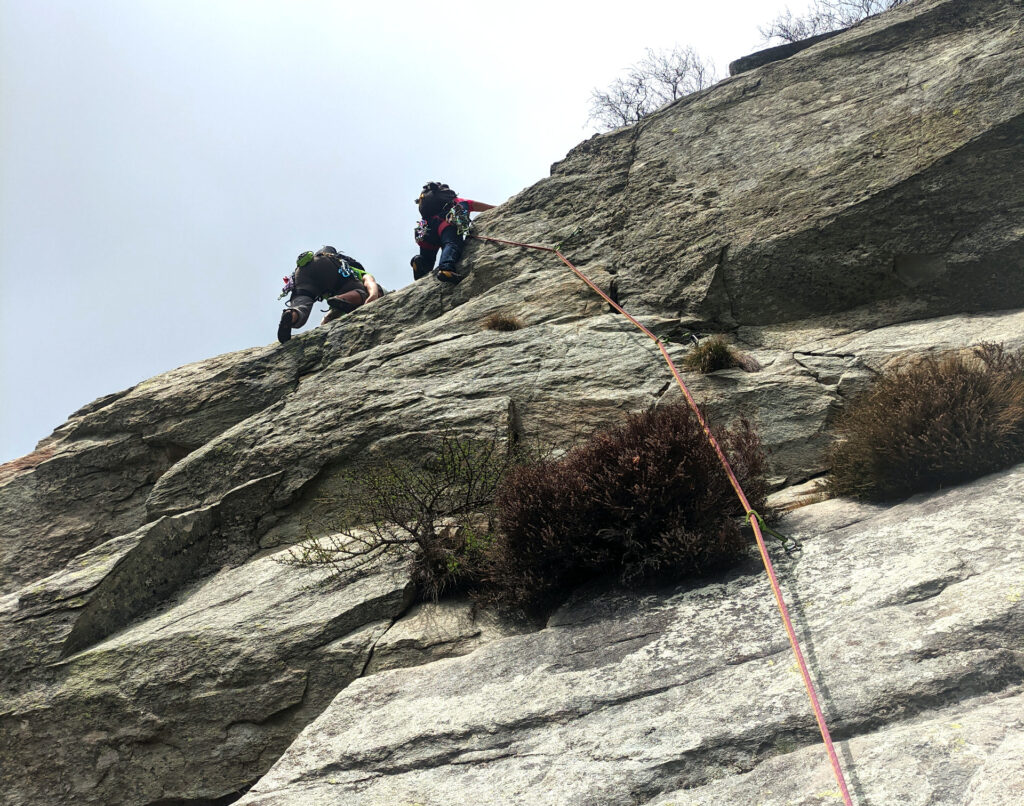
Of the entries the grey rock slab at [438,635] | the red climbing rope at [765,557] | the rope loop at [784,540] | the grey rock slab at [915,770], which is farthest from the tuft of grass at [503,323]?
the grey rock slab at [915,770]

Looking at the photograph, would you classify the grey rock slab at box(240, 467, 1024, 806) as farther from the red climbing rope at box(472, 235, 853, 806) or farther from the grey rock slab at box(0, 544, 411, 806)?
the grey rock slab at box(0, 544, 411, 806)

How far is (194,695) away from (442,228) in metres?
8.60

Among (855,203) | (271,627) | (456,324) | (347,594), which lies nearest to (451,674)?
(347,594)

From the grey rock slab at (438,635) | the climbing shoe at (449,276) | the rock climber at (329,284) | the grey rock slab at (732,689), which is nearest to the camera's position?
the grey rock slab at (732,689)

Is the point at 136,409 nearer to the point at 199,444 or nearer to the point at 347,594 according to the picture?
the point at 199,444

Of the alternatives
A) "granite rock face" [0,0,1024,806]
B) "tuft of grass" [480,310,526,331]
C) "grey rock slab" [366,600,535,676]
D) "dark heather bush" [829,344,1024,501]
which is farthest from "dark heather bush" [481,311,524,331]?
"dark heather bush" [829,344,1024,501]

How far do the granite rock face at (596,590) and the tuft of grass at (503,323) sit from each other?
0.12m

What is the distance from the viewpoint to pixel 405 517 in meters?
6.10

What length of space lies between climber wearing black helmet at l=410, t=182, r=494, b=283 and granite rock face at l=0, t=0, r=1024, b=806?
Answer: 445 millimetres

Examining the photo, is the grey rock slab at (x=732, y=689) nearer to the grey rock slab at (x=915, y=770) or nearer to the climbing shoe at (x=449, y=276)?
the grey rock slab at (x=915, y=770)

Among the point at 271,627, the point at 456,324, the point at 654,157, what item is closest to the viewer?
the point at 271,627

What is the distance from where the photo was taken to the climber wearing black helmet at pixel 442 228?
11484 mm

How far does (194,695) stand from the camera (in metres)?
5.70

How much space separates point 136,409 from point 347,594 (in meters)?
6.96
